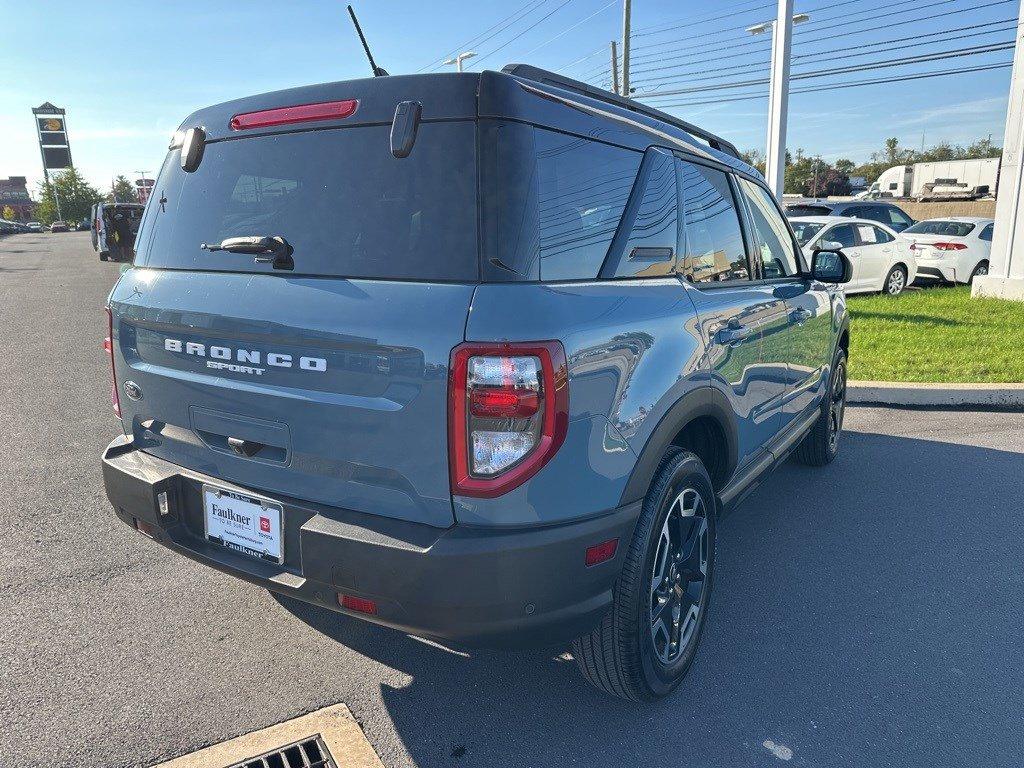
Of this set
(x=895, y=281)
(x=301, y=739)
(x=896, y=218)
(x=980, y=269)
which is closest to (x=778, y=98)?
(x=895, y=281)

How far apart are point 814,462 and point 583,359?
3.65 metres

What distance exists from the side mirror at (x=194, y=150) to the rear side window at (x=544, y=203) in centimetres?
122

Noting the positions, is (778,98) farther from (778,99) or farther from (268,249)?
(268,249)

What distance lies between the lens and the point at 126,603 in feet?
10.4

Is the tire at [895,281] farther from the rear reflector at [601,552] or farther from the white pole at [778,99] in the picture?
the rear reflector at [601,552]

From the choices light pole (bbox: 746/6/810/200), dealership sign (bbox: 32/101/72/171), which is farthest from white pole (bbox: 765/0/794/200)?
dealership sign (bbox: 32/101/72/171)

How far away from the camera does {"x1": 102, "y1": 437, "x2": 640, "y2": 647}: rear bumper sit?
1945mm

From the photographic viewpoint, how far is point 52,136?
8406cm

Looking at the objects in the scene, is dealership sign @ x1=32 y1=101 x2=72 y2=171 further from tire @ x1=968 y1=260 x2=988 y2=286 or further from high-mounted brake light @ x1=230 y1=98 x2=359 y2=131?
high-mounted brake light @ x1=230 y1=98 x2=359 y2=131

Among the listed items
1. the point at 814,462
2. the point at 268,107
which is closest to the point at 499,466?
the point at 268,107

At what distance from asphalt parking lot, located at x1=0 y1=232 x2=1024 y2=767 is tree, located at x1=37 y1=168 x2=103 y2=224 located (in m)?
117

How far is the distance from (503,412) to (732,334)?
4.64 ft

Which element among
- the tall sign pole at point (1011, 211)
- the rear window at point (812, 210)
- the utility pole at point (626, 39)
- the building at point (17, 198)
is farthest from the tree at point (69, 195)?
the tall sign pole at point (1011, 211)

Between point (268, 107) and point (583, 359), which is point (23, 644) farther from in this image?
point (583, 359)
